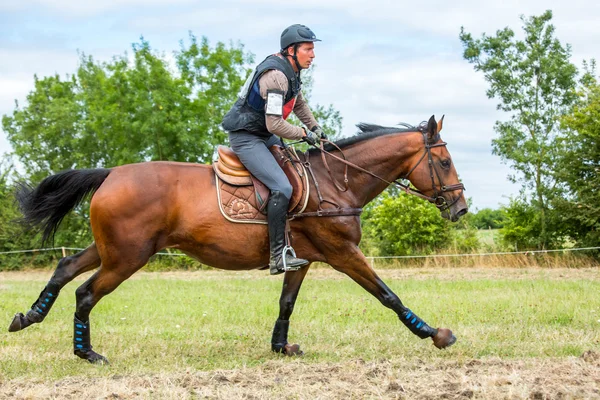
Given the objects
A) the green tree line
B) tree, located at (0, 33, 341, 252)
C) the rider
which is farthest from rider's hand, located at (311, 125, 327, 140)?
tree, located at (0, 33, 341, 252)

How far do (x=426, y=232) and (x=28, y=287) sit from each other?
45.4ft

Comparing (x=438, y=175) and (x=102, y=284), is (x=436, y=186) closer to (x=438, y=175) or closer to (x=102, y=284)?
(x=438, y=175)

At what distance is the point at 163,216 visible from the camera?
7035 millimetres

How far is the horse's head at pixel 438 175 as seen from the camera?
24.2 feet

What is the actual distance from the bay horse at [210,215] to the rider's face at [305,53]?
1004mm

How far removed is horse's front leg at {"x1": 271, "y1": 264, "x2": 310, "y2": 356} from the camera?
25.3 ft

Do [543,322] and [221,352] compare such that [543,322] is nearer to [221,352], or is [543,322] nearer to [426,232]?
[221,352]

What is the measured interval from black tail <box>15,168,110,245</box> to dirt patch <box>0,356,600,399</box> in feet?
7.20

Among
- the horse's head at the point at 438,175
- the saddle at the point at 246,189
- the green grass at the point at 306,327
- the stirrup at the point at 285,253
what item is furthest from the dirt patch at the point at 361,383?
the horse's head at the point at 438,175

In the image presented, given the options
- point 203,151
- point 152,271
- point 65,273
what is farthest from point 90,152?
point 65,273

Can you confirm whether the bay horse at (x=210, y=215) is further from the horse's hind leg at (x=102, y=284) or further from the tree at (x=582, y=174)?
the tree at (x=582, y=174)

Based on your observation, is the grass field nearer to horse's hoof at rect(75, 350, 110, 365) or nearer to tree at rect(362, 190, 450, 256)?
horse's hoof at rect(75, 350, 110, 365)

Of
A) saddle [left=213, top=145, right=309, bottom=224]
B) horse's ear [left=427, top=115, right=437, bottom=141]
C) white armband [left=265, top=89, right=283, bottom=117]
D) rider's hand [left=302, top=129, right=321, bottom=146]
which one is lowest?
saddle [left=213, top=145, right=309, bottom=224]

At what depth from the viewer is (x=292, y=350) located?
766cm
